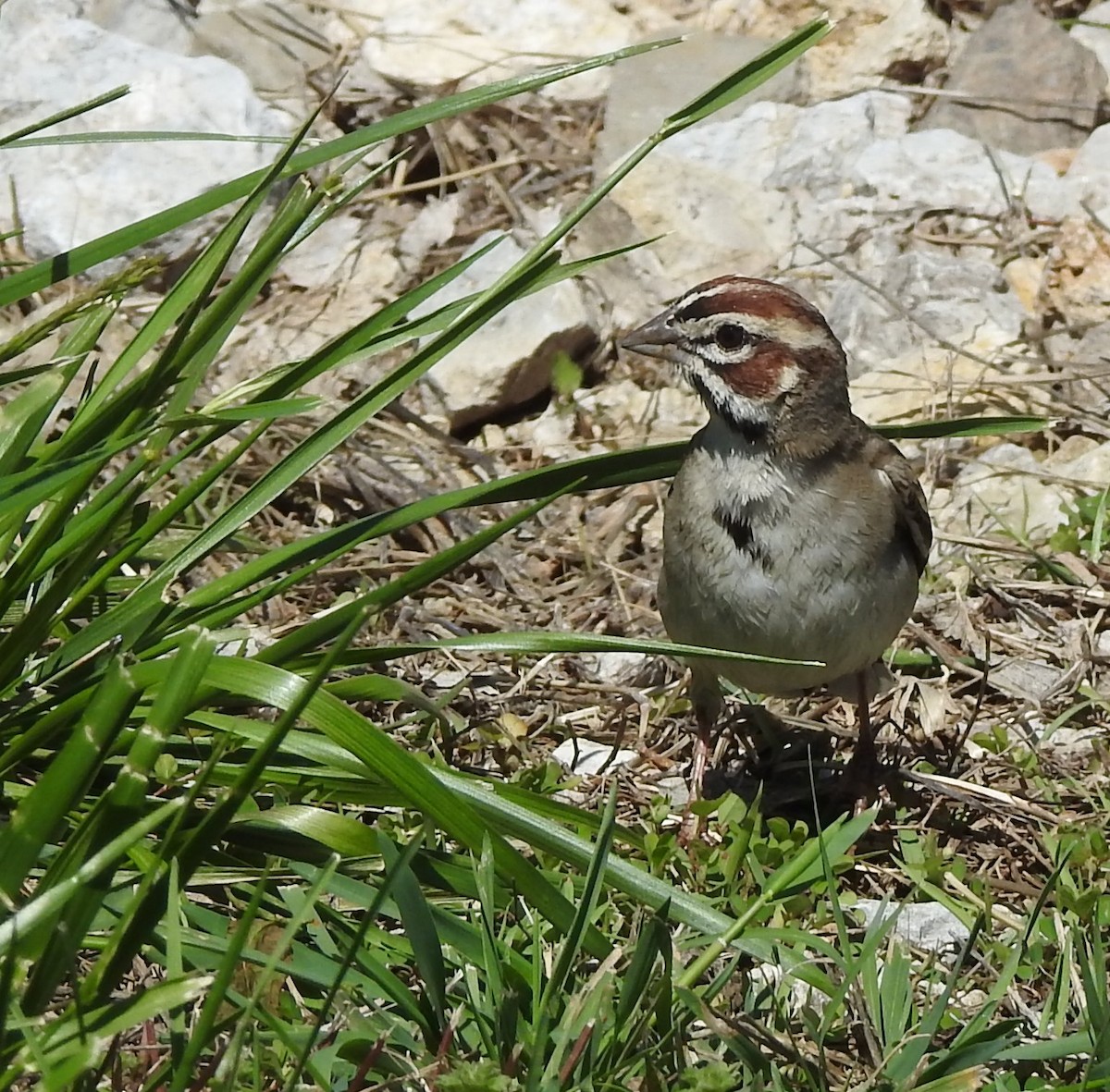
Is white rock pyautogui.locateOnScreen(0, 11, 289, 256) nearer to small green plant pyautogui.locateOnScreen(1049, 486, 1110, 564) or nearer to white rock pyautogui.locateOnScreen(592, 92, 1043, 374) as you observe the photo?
white rock pyautogui.locateOnScreen(592, 92, 1043, 374)

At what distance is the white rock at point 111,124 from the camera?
6.23 metres

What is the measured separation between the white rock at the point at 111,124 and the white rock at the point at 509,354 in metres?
1.11

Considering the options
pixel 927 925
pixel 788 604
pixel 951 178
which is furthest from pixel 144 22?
pixel 927 925

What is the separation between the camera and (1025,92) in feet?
23.7

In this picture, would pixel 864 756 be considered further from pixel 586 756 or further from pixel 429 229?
pixel 429 229

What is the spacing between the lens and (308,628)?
3.19m

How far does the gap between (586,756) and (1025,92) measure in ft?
13.5

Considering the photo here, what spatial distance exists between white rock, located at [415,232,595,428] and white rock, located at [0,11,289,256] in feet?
3.64

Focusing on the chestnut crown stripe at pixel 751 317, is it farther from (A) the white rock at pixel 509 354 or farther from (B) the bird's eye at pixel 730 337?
(A) the white rock at pixel 509 354

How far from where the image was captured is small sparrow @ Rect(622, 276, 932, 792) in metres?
4.02

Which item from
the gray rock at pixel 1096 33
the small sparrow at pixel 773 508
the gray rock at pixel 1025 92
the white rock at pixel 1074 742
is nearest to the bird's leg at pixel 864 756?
the small sparrow at pixel 773 508

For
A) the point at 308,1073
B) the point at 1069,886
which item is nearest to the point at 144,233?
the point at 308,1073

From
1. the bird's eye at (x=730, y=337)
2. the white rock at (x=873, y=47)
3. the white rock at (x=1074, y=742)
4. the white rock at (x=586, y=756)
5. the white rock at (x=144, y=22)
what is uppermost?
the white rock at (x=144, y=22)

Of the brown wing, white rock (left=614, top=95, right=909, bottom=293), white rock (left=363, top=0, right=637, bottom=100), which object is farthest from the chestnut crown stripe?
white rock (left=363, top=0, right=637, bottom=100)
